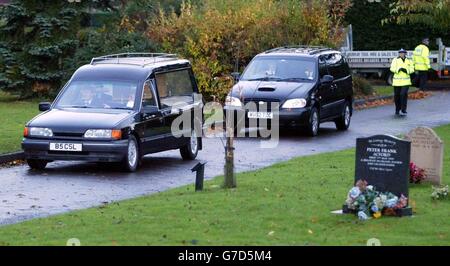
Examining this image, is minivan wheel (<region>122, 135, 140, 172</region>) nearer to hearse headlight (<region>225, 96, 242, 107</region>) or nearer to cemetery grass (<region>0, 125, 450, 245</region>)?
cemetery grass (<region>0, 125, 450, 245</region>)

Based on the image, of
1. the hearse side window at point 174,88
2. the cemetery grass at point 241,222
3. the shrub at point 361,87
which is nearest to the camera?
the cemetery grass at point 241,222

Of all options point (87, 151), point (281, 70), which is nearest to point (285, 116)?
point (281, 70)

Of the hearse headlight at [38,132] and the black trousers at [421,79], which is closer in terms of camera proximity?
the hearse headlight at [38,132]

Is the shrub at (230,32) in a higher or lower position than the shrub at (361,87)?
higher

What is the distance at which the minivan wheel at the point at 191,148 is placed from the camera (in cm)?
1925

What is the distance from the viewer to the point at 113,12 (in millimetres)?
32000

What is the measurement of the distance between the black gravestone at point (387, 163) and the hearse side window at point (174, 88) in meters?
7.07

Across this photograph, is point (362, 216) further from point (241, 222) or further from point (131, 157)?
point (131, 157)

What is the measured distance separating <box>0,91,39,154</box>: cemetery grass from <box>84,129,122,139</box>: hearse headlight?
2.35m

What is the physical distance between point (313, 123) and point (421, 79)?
46.2 feet

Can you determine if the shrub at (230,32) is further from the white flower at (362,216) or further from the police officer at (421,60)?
the white flower at (362,216)


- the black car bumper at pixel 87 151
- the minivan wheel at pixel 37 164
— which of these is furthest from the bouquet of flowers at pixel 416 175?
the minivan wheel at pixel 37 164
